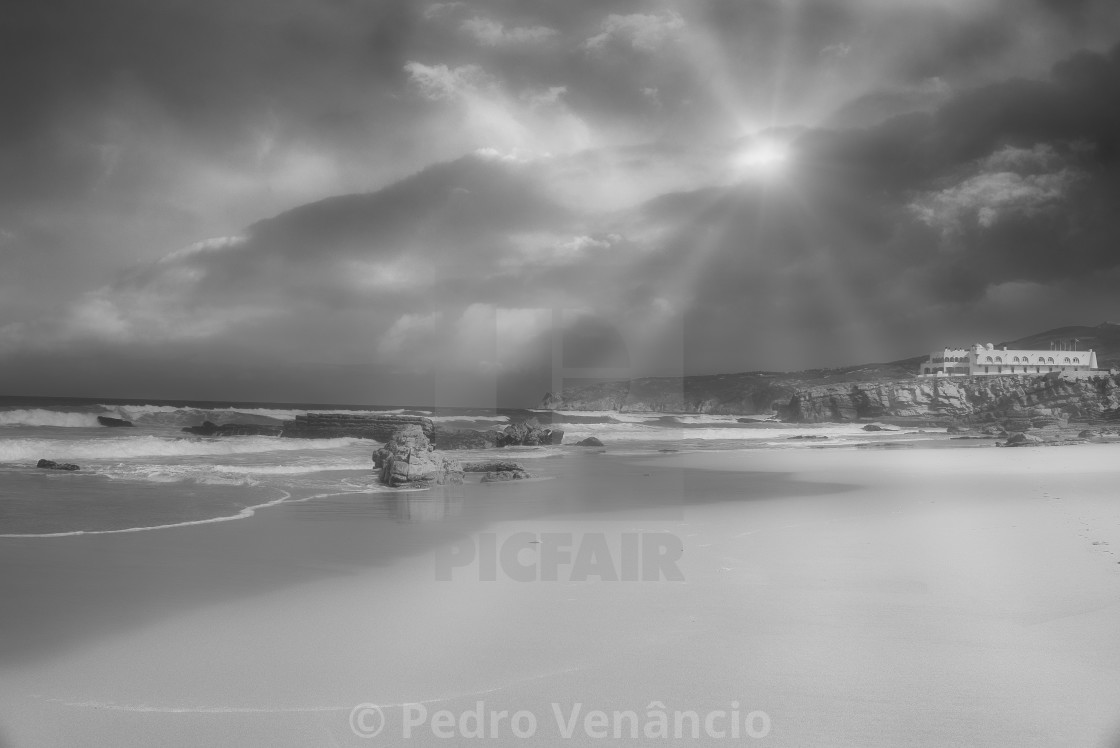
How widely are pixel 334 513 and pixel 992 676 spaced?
827 cm

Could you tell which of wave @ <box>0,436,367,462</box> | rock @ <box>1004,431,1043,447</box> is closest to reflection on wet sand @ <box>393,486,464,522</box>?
wave @ <box>0,436,367,462</box>

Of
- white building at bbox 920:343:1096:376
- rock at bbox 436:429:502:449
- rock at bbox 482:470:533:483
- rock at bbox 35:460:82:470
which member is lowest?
rock at bbox 436:429:502:449

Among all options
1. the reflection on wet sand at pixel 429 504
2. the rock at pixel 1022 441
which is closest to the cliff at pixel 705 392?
the rock at pixel 1022 441

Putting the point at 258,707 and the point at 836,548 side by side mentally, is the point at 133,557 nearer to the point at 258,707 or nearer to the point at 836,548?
the point at 258,707

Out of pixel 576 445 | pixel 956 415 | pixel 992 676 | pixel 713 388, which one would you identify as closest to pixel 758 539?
pixel 992 676

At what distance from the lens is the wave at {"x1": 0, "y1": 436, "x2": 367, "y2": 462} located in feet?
67.9

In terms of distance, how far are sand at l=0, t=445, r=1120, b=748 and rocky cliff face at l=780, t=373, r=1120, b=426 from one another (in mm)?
48990

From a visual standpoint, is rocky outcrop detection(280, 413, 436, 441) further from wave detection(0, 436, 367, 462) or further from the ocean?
wave detection(0, 436, 367, 462)

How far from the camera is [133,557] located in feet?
21.4

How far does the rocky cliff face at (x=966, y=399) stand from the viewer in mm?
47844

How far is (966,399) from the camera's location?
194ft

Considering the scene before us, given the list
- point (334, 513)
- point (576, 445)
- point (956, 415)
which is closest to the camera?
point (334, 513)

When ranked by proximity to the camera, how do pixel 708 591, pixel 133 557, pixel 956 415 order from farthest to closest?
1. pixel 956 415
2. pixel 133 557
3. pixel 708 591

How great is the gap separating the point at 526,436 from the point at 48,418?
34.2 m
